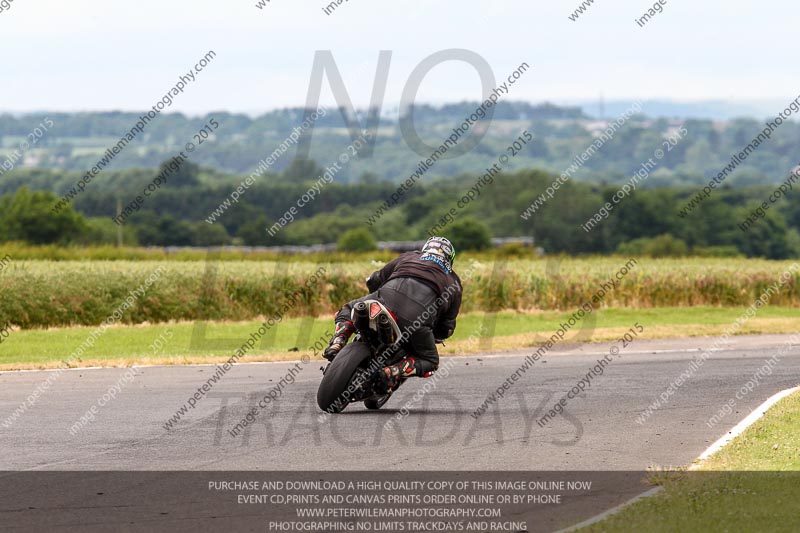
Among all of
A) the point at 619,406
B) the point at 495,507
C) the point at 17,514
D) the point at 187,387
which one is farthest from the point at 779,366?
the point at 17,514

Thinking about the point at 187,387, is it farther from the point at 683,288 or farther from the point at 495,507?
the point at 683,288

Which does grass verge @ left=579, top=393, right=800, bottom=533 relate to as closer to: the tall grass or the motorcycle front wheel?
the motorcycle front wheel

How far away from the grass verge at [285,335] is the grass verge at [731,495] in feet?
33.1

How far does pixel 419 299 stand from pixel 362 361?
991 millimetres

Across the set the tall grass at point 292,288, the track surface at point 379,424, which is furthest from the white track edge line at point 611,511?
the tall grass at point 292,288

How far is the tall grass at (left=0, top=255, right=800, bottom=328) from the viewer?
27.3m

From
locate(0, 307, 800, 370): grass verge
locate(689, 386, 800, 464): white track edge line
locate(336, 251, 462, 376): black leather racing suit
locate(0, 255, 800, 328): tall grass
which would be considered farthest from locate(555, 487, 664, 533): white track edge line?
locate(0, 255, 800, 328): tall grass

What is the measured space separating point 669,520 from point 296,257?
34139 millimetres

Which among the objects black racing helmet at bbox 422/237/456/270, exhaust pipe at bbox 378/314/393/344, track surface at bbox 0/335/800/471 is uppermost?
black racing helmet at bbox 422/237/456/270

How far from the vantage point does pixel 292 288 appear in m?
30.3

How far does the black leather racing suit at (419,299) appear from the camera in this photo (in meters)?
12.5

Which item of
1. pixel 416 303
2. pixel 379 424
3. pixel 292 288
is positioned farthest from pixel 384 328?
pixel 292 288

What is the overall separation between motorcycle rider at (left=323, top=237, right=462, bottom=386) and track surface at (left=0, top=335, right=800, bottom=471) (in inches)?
22.8

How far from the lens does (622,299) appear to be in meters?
33.2
